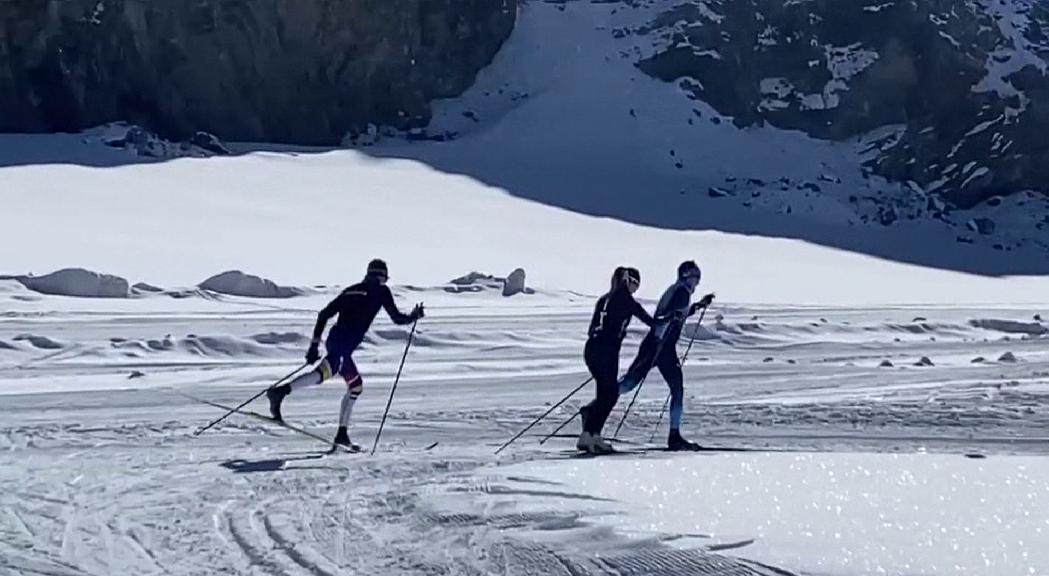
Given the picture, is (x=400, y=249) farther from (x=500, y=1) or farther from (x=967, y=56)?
(x=967, y=56)

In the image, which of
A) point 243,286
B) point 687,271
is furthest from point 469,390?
point 243,286

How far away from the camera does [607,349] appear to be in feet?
35.9

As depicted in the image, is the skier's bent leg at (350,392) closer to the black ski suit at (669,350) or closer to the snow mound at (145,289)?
the black ski suit at (669,350)

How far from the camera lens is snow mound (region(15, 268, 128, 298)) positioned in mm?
26188

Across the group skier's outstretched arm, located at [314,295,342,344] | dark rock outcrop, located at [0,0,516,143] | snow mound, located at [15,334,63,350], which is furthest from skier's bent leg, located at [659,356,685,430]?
dark rock outcrop, located at [0,0,516,143]

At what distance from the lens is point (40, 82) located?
50.9 metres

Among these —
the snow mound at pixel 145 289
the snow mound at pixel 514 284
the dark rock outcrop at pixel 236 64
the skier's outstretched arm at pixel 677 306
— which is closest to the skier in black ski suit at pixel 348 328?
the skier's outstretched arm at pixel 677 306

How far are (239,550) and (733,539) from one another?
2453mm

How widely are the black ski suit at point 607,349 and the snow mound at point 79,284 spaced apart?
16993mm

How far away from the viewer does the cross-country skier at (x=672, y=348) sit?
37.4ft

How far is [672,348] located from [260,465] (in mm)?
3283

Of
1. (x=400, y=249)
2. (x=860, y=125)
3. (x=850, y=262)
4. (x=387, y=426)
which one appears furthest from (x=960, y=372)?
(x=860, y=125)

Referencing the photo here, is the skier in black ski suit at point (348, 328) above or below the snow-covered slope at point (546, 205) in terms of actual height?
below

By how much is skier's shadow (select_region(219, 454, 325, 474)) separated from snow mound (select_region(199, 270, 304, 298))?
1765 cm
